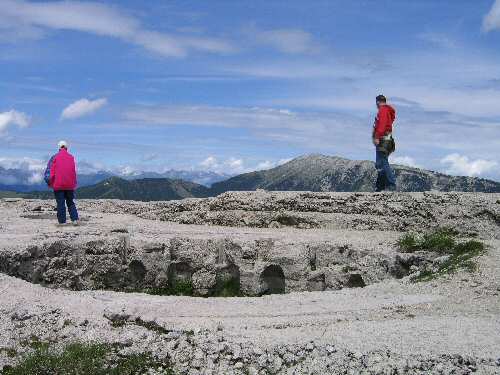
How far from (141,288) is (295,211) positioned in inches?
231

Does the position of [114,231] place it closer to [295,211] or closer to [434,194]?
[295,211]

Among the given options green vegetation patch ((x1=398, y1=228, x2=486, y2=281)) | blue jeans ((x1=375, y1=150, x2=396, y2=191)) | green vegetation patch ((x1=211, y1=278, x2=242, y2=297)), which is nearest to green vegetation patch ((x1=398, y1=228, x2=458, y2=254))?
green vegetation patch ((x1=398, y1=228, x2=486, y2=281))

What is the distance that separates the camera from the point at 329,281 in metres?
14.3

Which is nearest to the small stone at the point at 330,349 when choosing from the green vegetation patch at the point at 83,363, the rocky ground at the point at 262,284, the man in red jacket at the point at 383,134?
the rocky ground at the point at 262,284

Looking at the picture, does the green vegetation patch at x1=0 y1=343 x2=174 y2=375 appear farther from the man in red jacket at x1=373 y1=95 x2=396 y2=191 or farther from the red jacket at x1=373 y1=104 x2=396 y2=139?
the red jacket at x1=373 y1=104 x2=396 y2=139

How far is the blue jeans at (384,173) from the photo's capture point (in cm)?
1838

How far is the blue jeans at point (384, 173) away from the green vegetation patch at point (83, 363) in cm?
1229

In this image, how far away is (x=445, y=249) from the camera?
45.1 feet

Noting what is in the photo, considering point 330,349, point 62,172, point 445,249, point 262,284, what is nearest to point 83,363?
point 330,349

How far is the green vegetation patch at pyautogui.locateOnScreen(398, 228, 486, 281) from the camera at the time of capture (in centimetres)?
1173

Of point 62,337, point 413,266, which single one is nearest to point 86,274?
point 62,337

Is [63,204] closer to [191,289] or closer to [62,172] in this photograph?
[62,172]

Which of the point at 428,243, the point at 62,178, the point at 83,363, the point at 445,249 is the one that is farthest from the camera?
the point at 62,178

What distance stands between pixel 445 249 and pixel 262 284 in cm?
→ 472
